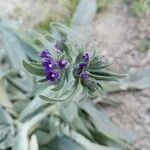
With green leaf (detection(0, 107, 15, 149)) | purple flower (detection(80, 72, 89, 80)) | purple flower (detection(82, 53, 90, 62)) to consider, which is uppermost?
purple flower (detection(82, 53, 90, 62))

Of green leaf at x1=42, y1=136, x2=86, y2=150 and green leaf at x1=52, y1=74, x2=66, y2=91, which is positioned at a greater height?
green leaf at x1=52, y1=74, x2=66, y2=91

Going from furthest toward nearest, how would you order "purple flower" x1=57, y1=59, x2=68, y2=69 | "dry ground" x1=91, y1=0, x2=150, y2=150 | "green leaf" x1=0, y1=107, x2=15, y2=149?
"dry ground" x1=91, y1=0, x2=150, y2=150
"green leaf" x1=0, y1=107, x2=15, y2=149
"purple flower" x1=57, y1=59, x2=68, y2=69

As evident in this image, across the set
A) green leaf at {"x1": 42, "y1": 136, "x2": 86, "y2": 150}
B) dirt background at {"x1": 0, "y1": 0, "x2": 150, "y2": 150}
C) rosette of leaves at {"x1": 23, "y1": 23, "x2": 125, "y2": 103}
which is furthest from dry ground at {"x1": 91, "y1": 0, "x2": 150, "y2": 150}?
rosette of leaves at {"x1": 23, "y1": 23, "x2": 125, "y2": 103}

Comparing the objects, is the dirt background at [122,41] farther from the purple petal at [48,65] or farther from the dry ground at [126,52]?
the purple petal at [48,65]

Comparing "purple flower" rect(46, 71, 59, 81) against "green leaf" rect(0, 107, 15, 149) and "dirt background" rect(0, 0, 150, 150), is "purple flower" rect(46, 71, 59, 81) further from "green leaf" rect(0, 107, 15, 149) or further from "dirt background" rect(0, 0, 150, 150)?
"dirt background" rect(0, 0, 150, 150)

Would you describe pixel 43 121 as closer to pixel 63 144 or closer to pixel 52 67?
pixel 63 144

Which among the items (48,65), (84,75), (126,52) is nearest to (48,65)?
(48,65)

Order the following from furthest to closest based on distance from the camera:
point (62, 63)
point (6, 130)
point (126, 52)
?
1. point (126, 52)
2. point (6, 130)
3. point (62, 63)

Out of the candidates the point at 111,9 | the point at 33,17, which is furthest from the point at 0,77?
the point at 111,9
